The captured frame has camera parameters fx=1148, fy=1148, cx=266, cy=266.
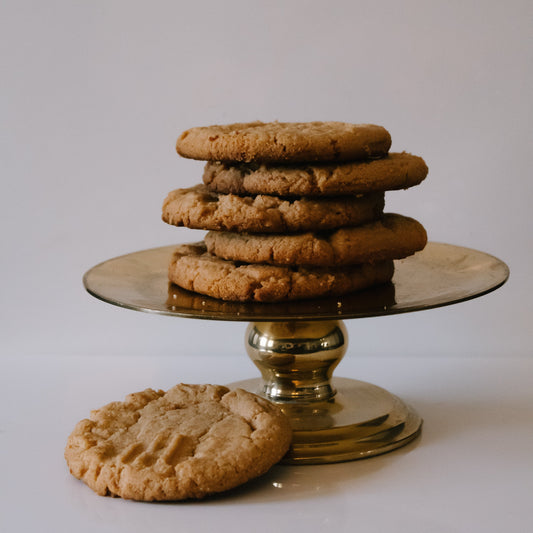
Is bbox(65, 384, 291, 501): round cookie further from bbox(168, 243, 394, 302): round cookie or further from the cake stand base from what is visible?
bbox(168, 243, 394, 302): round cookie

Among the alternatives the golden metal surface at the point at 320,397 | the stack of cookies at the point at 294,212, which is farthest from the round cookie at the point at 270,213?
the golden metal surface at the point at 320,397

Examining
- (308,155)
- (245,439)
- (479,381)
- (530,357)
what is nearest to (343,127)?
(308,155)

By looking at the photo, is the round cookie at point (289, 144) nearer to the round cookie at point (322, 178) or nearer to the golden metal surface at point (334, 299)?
the round cookie at point (322, 178)

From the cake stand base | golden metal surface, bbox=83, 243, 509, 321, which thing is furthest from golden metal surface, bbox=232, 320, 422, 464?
golden metal surface, bbox=83, 243, 509, 321

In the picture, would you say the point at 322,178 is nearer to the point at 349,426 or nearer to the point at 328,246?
the point at 328,246

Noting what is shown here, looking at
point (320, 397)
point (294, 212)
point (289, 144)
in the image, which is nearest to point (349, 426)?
point (320, 397)

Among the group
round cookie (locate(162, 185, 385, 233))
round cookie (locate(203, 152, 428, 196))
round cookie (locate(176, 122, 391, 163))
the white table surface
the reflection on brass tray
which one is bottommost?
the white table surface

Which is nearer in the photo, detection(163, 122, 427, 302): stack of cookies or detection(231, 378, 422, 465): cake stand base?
detection(163, 122, 427, 302): stack of cookies
